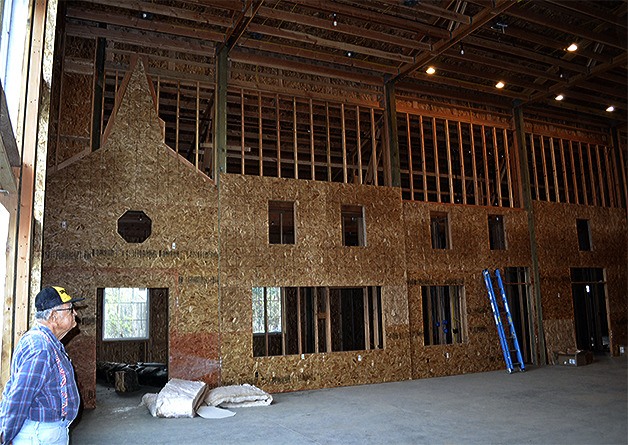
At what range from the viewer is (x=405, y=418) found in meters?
7.59

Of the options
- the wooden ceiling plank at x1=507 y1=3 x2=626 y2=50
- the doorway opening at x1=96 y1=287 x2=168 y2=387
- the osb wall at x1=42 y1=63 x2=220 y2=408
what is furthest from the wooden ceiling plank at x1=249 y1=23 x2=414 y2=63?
the doorway opening at x1=96 y1=287 x2=168 y2=387

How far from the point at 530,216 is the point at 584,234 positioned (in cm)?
374

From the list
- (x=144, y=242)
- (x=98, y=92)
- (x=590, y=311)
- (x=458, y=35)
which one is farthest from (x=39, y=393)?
(x=590, y=311)

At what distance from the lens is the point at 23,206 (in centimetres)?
533

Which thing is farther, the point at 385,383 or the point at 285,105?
the point at 285,105

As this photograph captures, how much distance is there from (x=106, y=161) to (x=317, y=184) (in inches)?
170

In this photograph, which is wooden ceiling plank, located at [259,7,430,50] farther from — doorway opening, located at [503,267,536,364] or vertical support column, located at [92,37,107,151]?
doorway opening, located at [503,267,536,364]

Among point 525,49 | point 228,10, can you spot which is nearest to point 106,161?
point 228,10

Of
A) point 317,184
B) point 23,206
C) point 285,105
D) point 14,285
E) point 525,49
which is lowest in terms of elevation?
point 14,285

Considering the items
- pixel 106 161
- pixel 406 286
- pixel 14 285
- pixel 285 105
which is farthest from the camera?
pixel 285 105

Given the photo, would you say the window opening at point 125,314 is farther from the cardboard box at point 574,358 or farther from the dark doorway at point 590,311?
the dark doorway at point 590,311

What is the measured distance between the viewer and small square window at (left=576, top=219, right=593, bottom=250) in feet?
49.1

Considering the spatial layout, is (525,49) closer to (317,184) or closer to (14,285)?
(317,184)

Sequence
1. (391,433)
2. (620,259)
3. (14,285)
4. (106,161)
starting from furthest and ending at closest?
(620,259) → (106,161) → (391,433) → (14,285)
